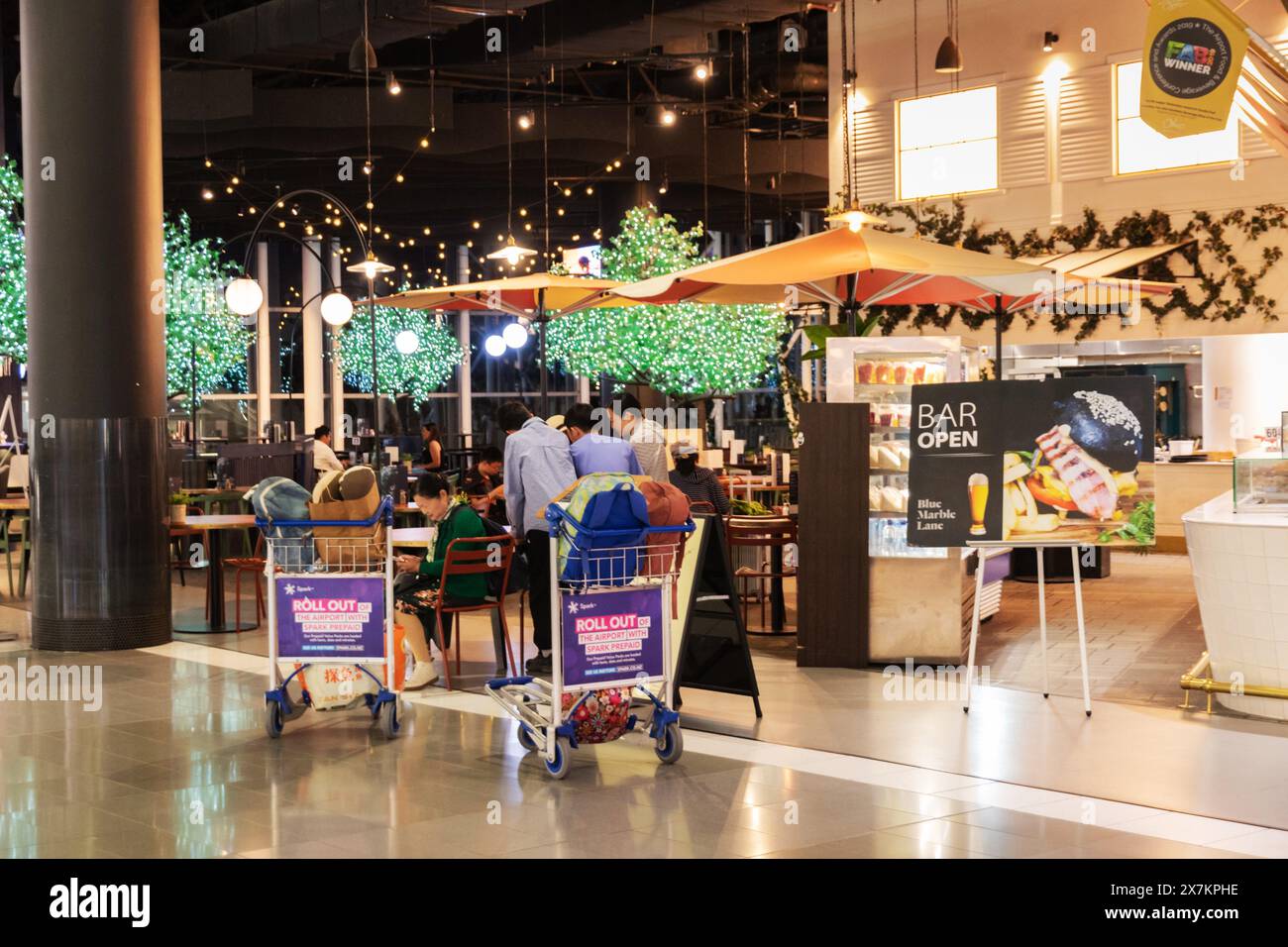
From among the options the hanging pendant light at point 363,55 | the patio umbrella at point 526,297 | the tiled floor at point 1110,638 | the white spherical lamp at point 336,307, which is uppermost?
the hanging pendant light at point 363,55

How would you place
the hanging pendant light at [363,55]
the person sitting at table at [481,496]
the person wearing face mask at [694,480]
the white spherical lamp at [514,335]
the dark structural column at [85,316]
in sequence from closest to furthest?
the dark structural column at [85,316]
the person wearing face mask at [694,480]
the person sitting at table at [481,496]
the hanging pendant light at [363,55]
the white spherical lamp at [514,335]

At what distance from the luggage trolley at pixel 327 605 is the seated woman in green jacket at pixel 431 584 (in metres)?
0.81

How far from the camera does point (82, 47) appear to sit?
9453 mm

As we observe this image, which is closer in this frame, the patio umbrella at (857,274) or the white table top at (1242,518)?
the white table top at (1242,518)

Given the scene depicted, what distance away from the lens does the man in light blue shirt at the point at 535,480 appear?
740cm

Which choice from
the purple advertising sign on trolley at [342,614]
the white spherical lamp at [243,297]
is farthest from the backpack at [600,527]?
the white spherical lamp at [243,297]

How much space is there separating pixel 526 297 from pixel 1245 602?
24.1 ft

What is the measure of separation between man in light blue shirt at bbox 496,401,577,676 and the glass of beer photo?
2.03m

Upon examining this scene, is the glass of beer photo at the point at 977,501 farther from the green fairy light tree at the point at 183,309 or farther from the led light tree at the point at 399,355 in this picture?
the led light tree at the point at 399,355

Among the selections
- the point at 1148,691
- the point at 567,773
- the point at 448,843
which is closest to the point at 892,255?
the point at 1148,691

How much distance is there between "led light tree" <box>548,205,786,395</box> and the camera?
67.6 ft

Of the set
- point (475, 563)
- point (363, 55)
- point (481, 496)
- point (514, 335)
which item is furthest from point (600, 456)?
point (514, 335)

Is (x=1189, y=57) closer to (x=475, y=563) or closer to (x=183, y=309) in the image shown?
(x=475, y=563)

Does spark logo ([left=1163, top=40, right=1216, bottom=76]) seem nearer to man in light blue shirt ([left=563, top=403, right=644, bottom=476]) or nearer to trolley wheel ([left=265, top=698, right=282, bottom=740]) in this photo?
man in light blue shirt ([left=563, top=403, right=644, bottom=476])
